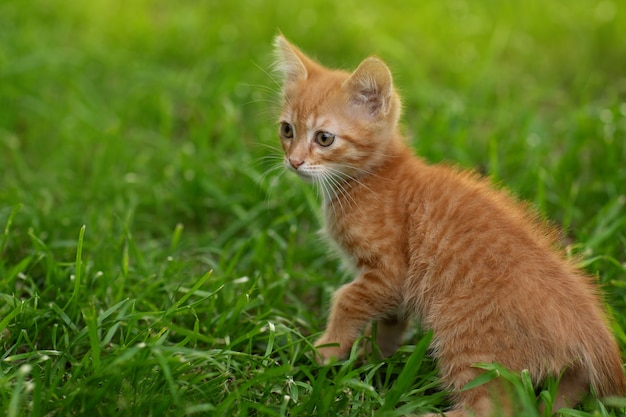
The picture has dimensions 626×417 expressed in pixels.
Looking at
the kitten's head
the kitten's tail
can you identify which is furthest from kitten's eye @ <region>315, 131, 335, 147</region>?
the kitten's tail

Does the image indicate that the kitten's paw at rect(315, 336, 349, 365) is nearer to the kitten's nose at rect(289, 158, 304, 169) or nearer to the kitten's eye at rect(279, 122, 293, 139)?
the kitten's nose at rect(289, 158, 304, 169)

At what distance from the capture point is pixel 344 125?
3.46m

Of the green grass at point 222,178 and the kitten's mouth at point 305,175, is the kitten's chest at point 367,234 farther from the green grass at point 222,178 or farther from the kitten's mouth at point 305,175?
the green grass at point 222,178

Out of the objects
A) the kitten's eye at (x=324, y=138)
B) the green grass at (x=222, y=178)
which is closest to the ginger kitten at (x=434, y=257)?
the kitten's eye at (x=324, y=138)

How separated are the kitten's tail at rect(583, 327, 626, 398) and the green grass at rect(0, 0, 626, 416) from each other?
86mm

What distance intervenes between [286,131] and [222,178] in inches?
39.0

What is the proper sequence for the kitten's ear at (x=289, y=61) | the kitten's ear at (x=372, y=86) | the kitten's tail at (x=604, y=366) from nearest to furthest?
the kitten's tail at (x=604, y=366), the kitten's ear at (x=372, y=86), the kitten's ear at (x=289, y=61)

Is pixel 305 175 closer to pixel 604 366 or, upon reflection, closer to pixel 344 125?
pixel 344 125

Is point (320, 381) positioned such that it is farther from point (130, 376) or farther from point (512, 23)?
point (512, 23)

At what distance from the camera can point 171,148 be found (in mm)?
4938

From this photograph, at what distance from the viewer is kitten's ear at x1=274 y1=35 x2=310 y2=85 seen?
3.76 meters

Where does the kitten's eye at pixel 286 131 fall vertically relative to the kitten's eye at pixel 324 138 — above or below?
below

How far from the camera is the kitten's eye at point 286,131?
3.64 metres

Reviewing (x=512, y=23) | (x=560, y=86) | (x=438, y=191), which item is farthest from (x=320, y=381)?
(x=512, y=23)
